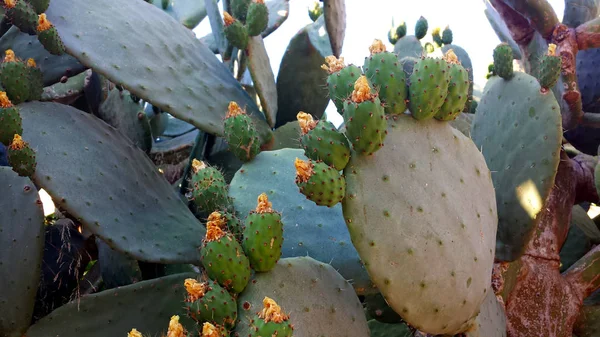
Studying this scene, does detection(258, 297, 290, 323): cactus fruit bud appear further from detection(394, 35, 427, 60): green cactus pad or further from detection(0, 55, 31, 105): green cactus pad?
detection(394, 35, 427, 60): green cactus pad

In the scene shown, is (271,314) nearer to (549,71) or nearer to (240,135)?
(240,135)

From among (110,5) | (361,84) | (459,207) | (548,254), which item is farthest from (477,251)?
(110,5)

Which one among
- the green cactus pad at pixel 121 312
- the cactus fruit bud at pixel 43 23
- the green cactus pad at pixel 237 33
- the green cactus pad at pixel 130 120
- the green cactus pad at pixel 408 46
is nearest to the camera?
the green cactus pad at pixel 121 312

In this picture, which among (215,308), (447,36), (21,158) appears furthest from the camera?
(447,36)

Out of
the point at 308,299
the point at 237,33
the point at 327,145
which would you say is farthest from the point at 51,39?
the point at 308,299

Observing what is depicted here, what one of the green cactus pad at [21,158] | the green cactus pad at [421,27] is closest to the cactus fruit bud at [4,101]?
the green cactus pad at [21,158]

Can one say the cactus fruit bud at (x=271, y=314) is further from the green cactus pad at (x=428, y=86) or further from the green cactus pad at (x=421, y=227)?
the green cactus pad at (x=428, y=86)
